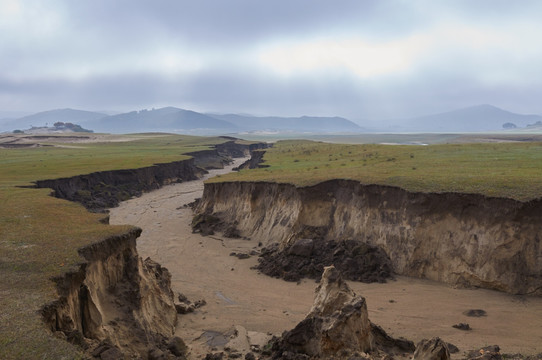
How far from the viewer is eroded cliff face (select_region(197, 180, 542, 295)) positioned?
23.1 metres

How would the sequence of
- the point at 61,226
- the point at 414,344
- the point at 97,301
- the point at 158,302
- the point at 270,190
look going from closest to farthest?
the point at 97,301 < the point at 414,344 < the point at 158,302 < the point at 61,226 < the point at 270,190

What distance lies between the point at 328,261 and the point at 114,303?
14.3 metres

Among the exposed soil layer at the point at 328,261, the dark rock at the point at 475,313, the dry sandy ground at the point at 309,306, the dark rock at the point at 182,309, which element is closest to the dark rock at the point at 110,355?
the dry sandy ground at the point at 309,306

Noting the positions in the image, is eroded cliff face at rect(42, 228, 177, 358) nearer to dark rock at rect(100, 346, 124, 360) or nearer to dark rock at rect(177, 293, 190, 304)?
dark rock at rect(100, 346, 124, 360)

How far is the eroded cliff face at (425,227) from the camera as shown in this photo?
2314 cm

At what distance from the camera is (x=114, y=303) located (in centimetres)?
1734

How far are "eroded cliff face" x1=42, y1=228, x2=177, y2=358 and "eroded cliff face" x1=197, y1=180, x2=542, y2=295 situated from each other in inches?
516

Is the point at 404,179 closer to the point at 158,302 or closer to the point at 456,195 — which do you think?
the point at 456,195

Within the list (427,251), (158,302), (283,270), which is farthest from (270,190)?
(158,302)

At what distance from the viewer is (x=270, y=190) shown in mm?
36938

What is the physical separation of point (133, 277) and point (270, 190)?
63.4 ft

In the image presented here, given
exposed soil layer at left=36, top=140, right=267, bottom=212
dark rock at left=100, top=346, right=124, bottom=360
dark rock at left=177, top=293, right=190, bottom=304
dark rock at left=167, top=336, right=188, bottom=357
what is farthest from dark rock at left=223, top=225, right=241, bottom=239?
dark rock at left=100, top=346, right=124, bottom=360

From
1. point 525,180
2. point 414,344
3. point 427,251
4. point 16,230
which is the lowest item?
point 414,344

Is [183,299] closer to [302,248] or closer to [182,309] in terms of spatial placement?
[182,309]
